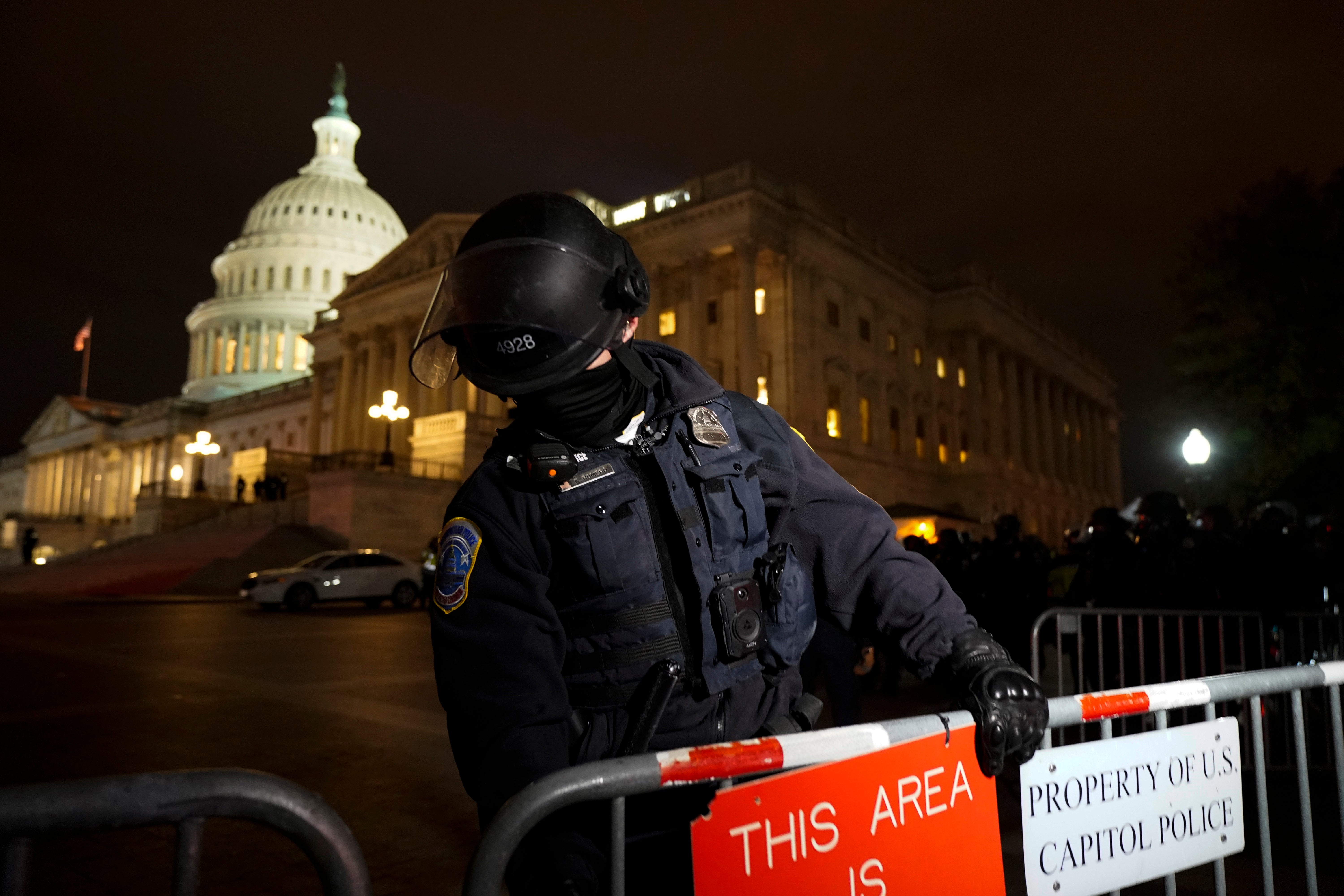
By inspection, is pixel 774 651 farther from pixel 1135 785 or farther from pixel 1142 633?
pixel 1142 633

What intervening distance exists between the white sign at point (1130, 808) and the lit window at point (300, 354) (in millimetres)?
89818

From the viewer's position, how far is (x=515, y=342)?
6.47 ft

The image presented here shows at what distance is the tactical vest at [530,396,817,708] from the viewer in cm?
189

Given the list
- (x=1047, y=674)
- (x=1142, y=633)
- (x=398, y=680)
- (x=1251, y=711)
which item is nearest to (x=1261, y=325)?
(x=1047, y=674)

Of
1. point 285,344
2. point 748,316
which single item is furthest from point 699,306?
point 285,344

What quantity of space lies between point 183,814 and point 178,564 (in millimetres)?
32081

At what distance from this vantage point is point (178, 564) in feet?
95.9

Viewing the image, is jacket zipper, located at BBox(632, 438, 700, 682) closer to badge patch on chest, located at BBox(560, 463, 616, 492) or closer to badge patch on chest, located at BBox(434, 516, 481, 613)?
badge patch on chest, located at BBox(560, 463, 616, 492)

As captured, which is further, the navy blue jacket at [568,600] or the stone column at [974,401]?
the stone column at [974,401]

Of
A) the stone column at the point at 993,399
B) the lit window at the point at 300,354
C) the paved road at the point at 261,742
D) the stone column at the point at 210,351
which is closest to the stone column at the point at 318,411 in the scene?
the lit window at the point at 300,354

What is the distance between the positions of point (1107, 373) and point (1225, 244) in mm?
57878

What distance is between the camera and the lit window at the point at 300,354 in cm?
8512

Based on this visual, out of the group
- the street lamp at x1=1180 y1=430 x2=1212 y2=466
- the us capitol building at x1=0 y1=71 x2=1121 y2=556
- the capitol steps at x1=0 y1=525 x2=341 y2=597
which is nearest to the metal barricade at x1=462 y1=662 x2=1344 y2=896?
the street lamp at x1=1180 y1=430 x2=1212 y2=466

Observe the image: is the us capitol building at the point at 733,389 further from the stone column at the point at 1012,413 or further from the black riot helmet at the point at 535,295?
the black riot helmet at the point at 535,295
